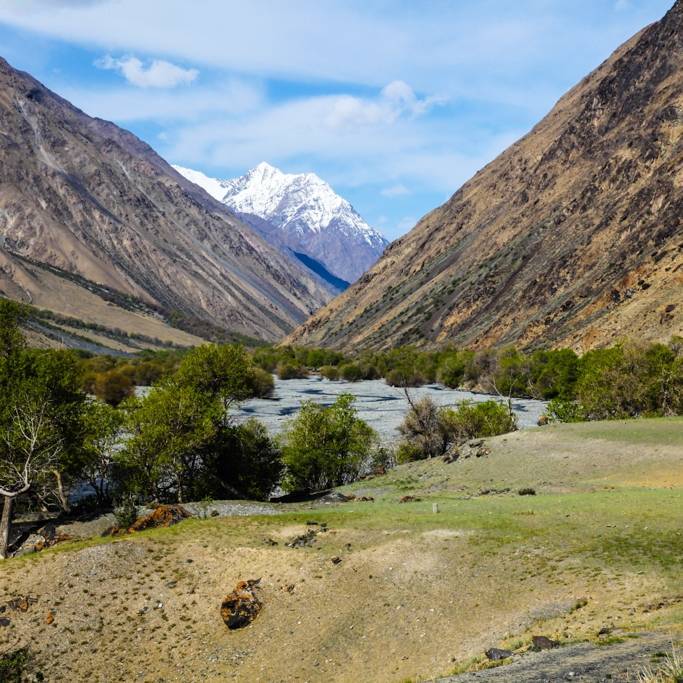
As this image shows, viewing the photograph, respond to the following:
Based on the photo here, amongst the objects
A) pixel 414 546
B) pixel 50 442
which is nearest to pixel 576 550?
pixel 414 546

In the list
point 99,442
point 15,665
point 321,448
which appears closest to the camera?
point 15,665

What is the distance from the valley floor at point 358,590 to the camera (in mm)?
22062

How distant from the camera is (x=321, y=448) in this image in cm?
5747

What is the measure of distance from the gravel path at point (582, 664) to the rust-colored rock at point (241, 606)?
10.7 m

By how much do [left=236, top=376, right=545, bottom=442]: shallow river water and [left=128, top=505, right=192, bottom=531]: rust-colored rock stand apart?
151 feet

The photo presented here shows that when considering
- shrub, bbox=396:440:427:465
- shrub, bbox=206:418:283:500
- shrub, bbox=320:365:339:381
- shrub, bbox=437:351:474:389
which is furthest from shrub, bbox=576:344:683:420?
shrub, bbox=320:365:339:381

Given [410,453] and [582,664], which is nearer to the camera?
[582,664]

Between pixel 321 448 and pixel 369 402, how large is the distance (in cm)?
7020

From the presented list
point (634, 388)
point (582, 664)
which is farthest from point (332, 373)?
point (582, 664)

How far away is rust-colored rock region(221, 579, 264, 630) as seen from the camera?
2631 cm

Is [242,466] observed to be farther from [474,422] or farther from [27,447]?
[474,422]

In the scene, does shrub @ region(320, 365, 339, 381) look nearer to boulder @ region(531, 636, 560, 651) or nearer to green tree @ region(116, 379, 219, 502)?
green tree @ region(116, 379, 219, 502)

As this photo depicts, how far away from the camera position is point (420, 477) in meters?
54.8

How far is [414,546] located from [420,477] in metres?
26.1
